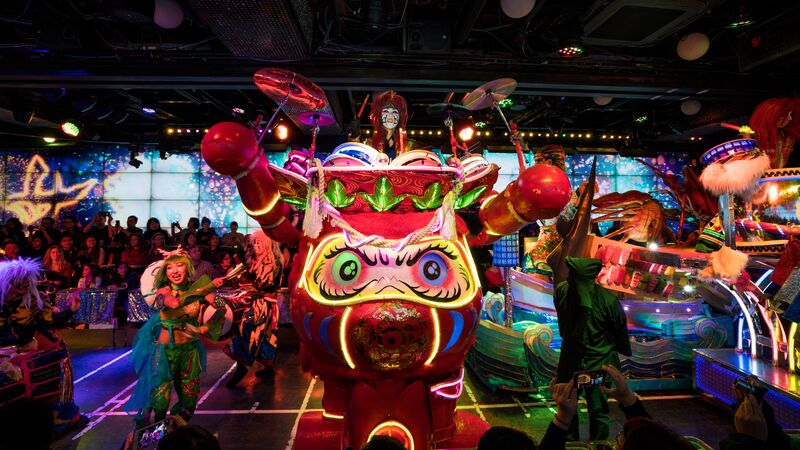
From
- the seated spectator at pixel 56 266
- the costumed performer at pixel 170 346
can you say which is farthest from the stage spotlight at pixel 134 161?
the costumed performer at pixel 170 346

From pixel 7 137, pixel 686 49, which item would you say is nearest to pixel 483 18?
pixel 686 49

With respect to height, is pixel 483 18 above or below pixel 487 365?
above

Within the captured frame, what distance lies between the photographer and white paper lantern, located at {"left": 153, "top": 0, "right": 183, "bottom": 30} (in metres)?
3.61

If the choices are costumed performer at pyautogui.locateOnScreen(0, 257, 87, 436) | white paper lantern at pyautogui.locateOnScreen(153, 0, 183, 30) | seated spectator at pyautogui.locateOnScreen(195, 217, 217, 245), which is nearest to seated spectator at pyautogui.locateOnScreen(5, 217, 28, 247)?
seated spectator at pyautogui.locateOnScreen(195, 217, 217, 245)

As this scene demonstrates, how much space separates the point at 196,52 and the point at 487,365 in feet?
15.2

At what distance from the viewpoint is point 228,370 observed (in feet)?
16.8

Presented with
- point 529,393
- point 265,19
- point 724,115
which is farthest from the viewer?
point 724,115

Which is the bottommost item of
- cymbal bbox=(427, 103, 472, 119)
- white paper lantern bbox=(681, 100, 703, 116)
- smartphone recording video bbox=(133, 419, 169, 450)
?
smartphone recording video bbox=(133, 419, 169, 450)

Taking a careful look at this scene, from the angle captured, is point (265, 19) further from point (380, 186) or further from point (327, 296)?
point (327, 296)

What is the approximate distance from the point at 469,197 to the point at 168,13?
10.4 ft

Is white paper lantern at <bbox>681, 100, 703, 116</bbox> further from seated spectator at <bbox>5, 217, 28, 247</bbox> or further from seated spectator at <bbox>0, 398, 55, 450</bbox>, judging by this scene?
seated spectator at <bbox>5, 217, 28, 247</bbox>

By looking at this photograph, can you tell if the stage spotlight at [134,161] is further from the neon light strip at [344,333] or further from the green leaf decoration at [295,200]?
the neon light strip at [344,333]

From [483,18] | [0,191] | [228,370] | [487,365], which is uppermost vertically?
[483,18]

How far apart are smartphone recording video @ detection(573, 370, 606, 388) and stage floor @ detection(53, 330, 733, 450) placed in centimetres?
176
